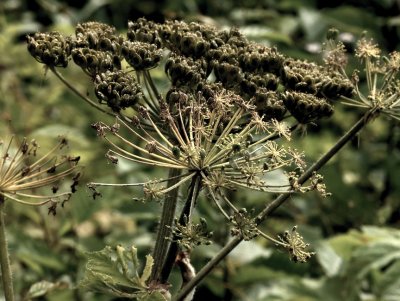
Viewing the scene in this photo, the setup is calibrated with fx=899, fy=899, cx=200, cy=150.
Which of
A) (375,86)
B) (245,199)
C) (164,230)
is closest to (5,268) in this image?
(164,230)

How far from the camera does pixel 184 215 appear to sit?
11.8 feet

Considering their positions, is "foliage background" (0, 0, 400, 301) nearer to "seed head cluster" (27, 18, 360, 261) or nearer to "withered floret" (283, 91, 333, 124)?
"seed head cluster" (27, 18, 360, 261)

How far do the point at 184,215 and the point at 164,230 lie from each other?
1.42ft

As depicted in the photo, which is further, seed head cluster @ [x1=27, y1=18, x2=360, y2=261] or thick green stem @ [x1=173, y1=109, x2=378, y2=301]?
thick green stem @ [x1=173, y1=109, x2=378, y2=301]

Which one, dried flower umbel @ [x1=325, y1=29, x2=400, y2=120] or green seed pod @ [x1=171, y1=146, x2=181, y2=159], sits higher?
dried flower umbel @ [x1=325, y1=29, x2=400, y2=120]

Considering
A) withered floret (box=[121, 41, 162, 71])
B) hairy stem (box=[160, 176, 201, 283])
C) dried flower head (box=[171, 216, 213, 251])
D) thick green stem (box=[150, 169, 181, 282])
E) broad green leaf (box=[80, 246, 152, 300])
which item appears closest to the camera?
dried flower head (box=[171, 216, 213, 251])

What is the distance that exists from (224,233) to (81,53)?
107 inches

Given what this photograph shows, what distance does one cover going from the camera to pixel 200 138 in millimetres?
3598

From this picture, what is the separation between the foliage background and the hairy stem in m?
0.84

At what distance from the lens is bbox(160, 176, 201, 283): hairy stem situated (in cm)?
364

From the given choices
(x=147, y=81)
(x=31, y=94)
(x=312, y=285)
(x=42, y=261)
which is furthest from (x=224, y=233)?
(x=31, y=94)

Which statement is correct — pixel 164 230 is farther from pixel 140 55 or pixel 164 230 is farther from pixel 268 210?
pixel 140 55

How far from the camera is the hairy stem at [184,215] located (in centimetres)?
364

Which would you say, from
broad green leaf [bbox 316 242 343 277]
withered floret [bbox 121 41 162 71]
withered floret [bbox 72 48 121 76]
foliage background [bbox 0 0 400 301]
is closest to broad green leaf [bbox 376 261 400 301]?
foliage background [bbox 0 0 400 301]
